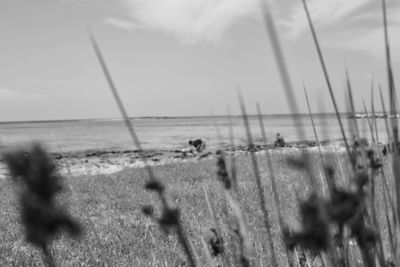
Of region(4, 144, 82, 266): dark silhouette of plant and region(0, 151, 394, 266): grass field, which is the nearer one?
region(4, 144, 82, 266): dark silhouette of plant

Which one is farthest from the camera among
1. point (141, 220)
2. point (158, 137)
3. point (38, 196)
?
point (158, 137)

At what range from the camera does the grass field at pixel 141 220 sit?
2.26 m

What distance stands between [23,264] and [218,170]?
14.8ft

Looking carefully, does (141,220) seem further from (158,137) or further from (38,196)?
(158,137)

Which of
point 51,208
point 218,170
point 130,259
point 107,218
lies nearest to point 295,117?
point 51,208

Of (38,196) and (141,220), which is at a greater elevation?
(38,196)

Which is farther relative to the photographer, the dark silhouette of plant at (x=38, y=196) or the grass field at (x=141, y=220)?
the grass field at (x=141, y=220)

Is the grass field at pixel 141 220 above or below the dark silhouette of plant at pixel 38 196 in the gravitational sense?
below

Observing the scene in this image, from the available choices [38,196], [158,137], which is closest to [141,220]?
[38,196]

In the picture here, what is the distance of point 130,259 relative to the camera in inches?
204

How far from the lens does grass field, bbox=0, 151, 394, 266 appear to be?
89.0 inches

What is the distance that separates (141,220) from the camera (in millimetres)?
7625

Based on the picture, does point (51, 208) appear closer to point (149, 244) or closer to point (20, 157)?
point (20, 157)

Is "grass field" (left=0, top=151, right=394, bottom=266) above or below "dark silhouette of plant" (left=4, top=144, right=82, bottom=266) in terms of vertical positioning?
below
